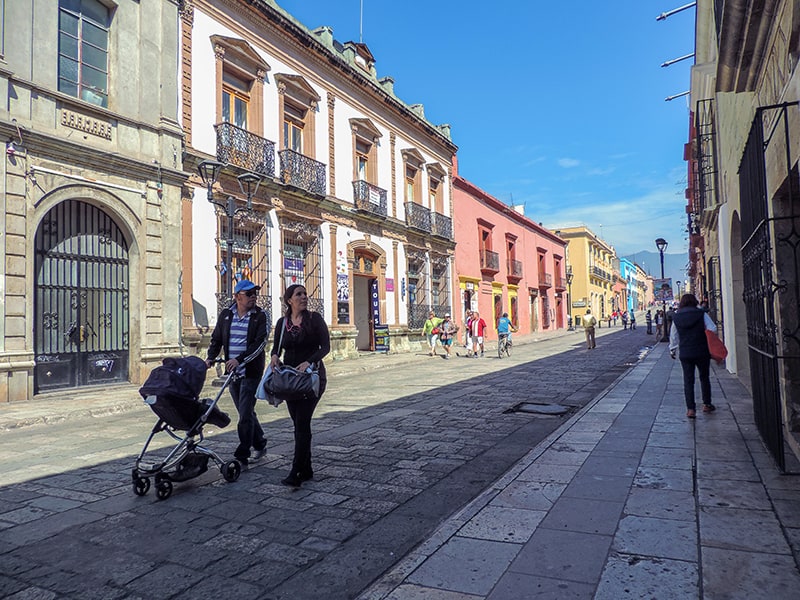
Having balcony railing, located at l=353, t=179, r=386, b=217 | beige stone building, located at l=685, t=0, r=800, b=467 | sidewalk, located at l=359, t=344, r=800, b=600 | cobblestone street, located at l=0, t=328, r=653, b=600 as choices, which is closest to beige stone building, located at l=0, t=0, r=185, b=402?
cobblestone street, located at l=0, t=328, r=653, b=600

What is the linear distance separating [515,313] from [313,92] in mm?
21813

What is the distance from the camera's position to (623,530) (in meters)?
3.28

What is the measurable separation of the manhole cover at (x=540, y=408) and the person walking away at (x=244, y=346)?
13.8 feet

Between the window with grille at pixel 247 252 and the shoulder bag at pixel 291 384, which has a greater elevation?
the window with grille at pixel 247 252

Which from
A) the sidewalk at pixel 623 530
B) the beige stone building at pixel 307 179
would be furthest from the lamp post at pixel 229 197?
the sidewalk at pixel 623 530

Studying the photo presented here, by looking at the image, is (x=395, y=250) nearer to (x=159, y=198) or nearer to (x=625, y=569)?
(x=159, y=198)

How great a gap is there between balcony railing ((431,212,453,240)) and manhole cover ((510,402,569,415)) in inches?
647

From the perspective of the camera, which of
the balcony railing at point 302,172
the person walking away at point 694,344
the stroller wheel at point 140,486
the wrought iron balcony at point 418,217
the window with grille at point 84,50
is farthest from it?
the wrought iron balcony at point 418,217

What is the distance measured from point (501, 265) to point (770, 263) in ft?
96.1

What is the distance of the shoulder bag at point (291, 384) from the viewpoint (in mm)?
4258

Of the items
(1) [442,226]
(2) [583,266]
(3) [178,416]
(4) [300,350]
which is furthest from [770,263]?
(2) [583,266]

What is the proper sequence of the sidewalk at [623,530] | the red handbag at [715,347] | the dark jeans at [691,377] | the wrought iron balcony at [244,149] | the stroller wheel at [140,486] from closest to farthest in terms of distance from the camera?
the sidewalk at [623,530], the stroller wheel at [140,486], the red handbag at [715,347], the dark jeans at [691,377], the wrought iron balcony at [244,149]

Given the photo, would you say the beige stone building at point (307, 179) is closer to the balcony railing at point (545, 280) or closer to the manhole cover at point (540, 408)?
the manhole cover at point (540, 408)

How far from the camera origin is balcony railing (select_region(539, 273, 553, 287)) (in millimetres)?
41338
